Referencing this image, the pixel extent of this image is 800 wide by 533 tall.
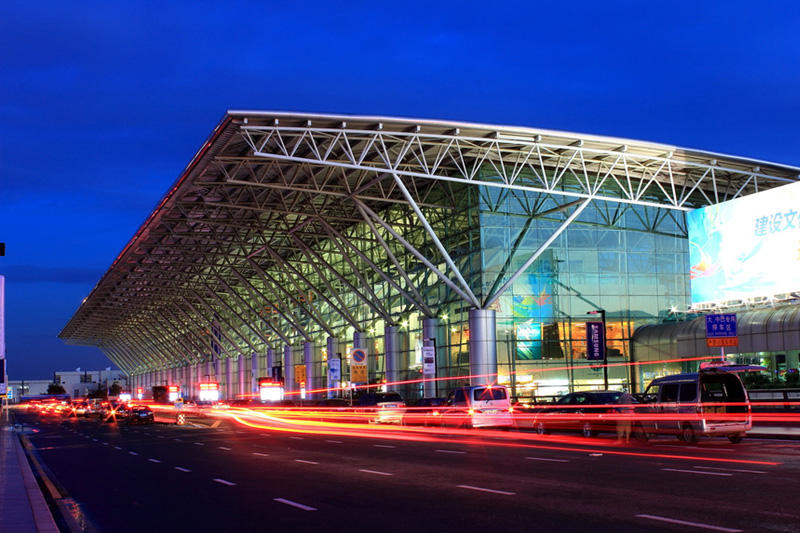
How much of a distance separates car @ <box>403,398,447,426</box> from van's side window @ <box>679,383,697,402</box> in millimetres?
13718

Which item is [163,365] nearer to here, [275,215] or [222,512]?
[275,215]

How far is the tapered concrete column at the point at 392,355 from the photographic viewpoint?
57531mm

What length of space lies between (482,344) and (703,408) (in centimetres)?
2217

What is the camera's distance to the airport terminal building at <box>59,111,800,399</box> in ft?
134

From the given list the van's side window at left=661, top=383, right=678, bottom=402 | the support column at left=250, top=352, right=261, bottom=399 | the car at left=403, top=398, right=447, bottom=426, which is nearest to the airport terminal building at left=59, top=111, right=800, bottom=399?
the car at left=403, top=398, right=447, bottom=426

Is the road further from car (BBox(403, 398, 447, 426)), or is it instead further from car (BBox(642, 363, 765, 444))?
car (BBox(403, 398, 447, 426))

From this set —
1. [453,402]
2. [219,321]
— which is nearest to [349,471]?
[453,402]

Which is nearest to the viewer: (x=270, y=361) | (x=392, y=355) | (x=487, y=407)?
(x=487, y=407)

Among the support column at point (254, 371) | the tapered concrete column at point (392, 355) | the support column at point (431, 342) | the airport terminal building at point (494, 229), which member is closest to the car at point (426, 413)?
the airport terminal building at point (494, 229)

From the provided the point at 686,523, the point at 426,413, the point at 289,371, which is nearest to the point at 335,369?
the point at 426,413

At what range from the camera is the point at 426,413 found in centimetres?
4094

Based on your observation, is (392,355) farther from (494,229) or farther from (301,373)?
(301,373)

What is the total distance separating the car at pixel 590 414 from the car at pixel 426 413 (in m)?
7.15

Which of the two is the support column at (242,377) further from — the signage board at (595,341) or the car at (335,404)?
the signage board at (595,341)
